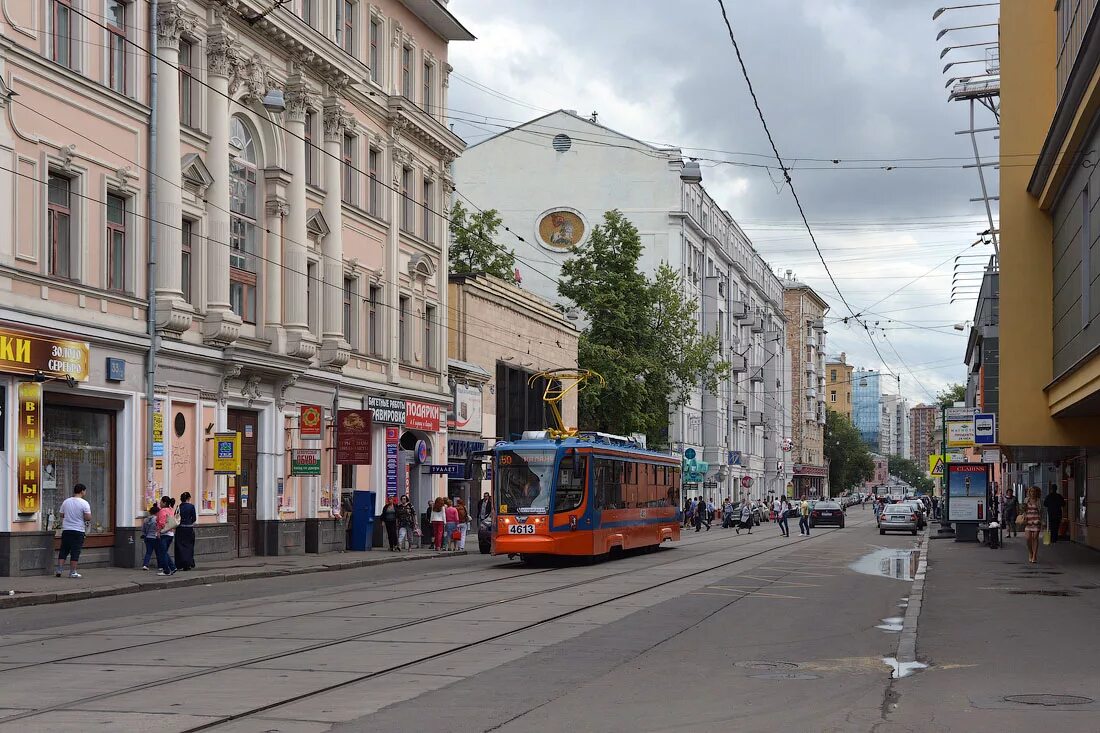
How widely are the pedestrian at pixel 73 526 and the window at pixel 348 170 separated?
1582 cm

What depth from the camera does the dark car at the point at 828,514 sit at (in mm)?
70312

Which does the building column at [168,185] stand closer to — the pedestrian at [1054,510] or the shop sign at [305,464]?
the shop sign at [305,464]

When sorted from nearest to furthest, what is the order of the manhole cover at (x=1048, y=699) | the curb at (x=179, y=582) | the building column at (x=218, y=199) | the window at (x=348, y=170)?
the manhole cover at (x=1048, y=699) → the curb at (x=179, y=582) → the building column at (x=218, y=199) → the window at (x=348, y=170)

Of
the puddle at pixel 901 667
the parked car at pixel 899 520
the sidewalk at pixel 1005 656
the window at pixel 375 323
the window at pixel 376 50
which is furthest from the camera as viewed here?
the parked car at pixel 899 520

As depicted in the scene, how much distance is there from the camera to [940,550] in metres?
39.9

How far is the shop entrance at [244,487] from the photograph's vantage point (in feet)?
109

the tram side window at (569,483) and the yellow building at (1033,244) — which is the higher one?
the yellow building at (1033,244)

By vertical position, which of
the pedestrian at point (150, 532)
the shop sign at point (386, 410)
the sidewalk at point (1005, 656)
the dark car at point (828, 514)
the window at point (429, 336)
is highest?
the window at point (429, 336)

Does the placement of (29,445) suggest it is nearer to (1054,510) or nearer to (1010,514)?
(1054,510)

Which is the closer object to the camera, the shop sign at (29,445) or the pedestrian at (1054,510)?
the shop sign at (29,445)

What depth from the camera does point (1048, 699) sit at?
10922 mm

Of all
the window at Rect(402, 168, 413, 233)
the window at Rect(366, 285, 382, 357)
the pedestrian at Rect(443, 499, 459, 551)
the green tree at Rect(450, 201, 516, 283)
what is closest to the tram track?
the pedestrian at Rect(443, 499, 459, 551)

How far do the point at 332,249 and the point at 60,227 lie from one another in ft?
37.6

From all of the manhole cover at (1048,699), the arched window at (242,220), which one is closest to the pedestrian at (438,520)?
the arched window at (242,220)
